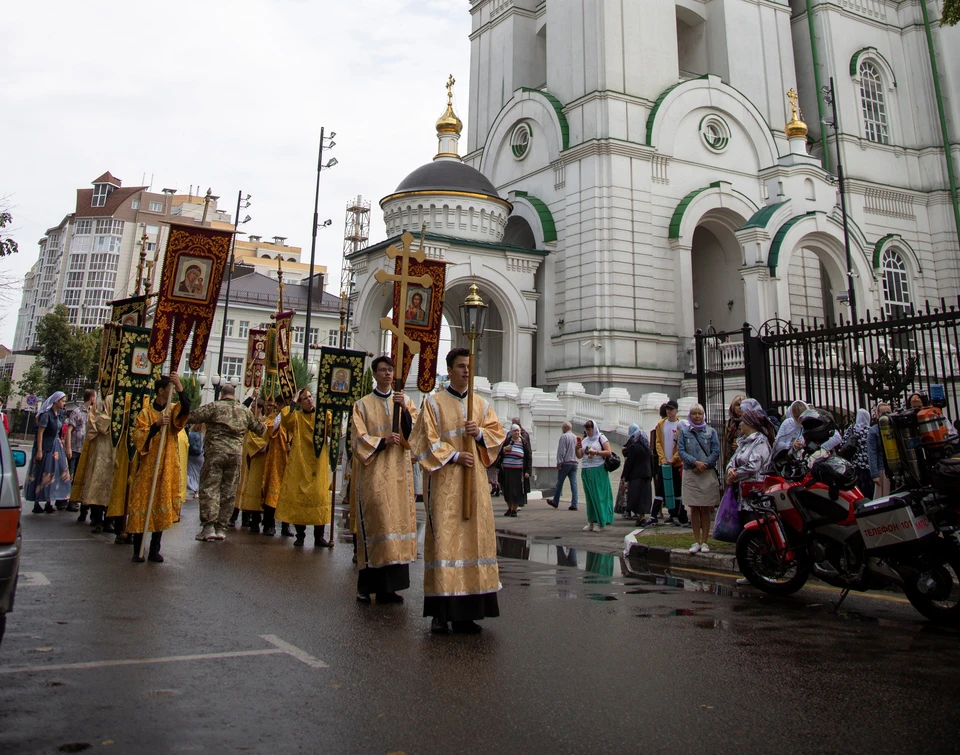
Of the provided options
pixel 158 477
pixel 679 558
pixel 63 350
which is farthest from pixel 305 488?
pixel 63 350

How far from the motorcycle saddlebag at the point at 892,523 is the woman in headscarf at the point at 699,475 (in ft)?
8.57

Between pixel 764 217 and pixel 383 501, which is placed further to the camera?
pixel 764 217

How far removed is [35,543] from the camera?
8.60 meters

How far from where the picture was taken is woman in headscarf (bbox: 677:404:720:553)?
854cm

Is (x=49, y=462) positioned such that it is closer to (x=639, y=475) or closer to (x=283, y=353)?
(x=283, y=353)

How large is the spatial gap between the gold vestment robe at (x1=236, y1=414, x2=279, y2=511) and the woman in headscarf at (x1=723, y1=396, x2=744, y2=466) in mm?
6150

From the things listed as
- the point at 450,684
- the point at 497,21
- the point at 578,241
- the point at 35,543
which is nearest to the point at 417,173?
the point at 578,241

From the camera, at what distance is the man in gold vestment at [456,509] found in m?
5.04

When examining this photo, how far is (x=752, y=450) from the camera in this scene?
752 cm

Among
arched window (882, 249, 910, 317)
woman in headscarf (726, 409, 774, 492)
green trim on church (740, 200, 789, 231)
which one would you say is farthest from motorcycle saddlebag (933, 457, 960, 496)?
arched window (882, 249, 910, 317)

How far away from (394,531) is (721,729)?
3.13 metres

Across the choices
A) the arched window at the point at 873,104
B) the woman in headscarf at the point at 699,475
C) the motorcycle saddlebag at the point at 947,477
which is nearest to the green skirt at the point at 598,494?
the woman in headscarf at the point at 699,475

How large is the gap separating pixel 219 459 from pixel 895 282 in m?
27.6

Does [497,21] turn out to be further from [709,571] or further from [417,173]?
[709,571]
